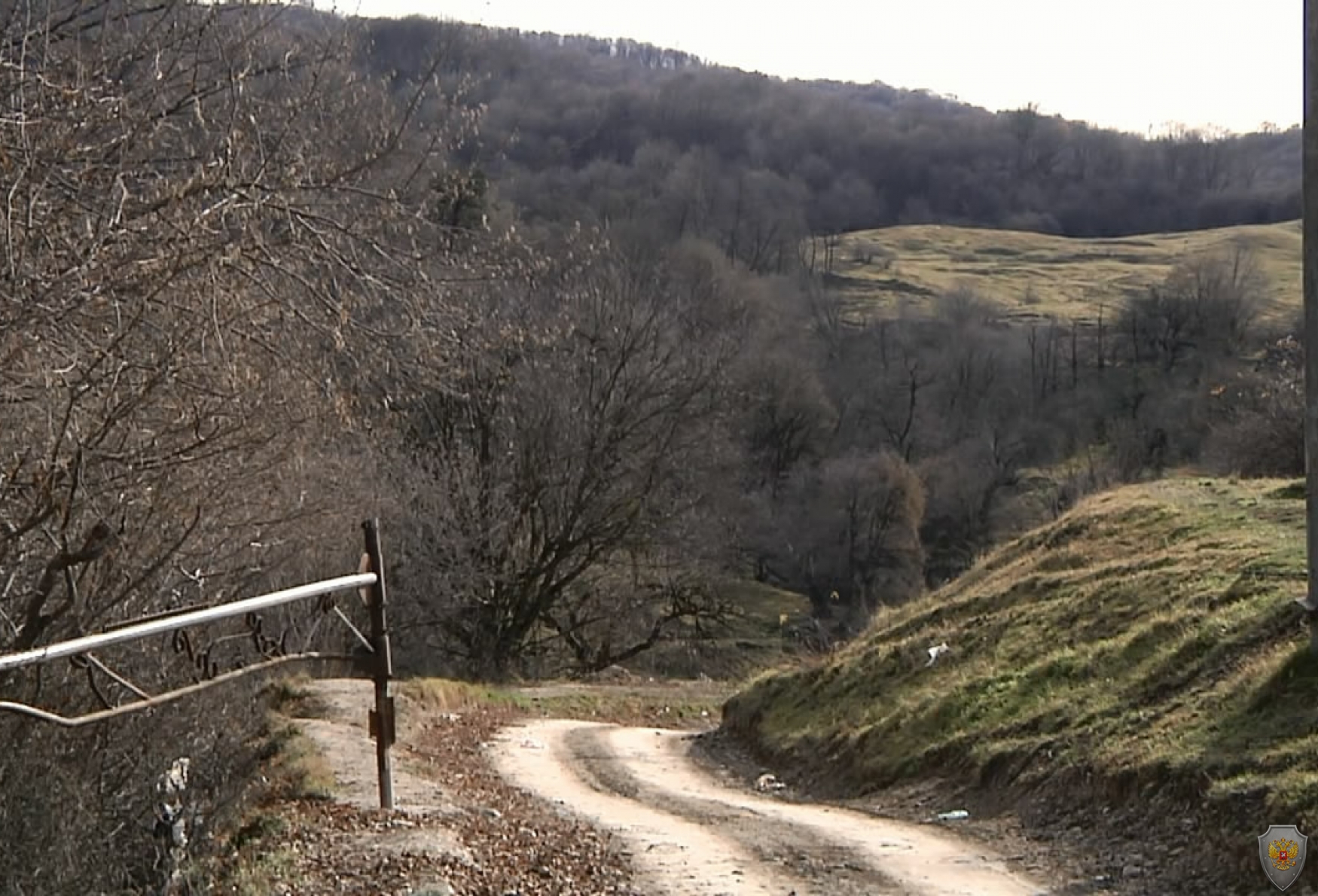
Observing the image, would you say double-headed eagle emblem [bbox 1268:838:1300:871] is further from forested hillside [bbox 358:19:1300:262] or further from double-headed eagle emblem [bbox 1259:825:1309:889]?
forested hillside [bbox 358:19:1300:262]

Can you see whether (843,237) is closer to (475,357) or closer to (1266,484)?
(1266,484)

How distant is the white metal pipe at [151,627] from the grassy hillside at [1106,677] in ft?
17.5

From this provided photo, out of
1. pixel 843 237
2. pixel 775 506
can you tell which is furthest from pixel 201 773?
pixel 843 237

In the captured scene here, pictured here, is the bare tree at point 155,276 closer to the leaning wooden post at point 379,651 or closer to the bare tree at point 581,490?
the leaning wooden post at point 379,651

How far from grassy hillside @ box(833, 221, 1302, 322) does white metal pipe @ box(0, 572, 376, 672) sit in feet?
303

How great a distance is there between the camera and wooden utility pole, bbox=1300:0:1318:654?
961cm

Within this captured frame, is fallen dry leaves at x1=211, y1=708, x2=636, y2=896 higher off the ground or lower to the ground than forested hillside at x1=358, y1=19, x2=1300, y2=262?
lower

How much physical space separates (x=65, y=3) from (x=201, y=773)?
19.6 ft

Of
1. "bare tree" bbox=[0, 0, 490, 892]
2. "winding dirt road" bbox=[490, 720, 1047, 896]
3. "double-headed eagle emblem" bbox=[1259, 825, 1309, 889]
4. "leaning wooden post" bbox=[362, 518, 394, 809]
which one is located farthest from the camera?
"leaning wooden post" bbox=[362, 518, 394, 809]

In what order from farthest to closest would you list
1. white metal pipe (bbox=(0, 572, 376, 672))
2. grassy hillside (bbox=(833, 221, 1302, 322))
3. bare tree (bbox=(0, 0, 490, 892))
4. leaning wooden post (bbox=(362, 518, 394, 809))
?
grassy hillside (bbox=(833, 221, 1302, 322)) → leaning wooden post (bbox=(362, 518, 394, 809)) → bare tree (bbox=(0, 0, 490, 892)) → white metal pipe (bbox=(0, 572, 376, 672))

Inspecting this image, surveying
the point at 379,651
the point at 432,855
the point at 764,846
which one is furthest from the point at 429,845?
the point at 764,846

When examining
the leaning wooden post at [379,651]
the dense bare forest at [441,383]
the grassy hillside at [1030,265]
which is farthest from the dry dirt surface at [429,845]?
the grassy hillside at [1030,265]

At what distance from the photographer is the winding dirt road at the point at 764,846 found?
8203 millimetres

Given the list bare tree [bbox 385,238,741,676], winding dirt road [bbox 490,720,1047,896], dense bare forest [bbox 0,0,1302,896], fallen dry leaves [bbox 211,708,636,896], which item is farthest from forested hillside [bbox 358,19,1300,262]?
fallen dry leaves [bbox 211,708,636,896]
